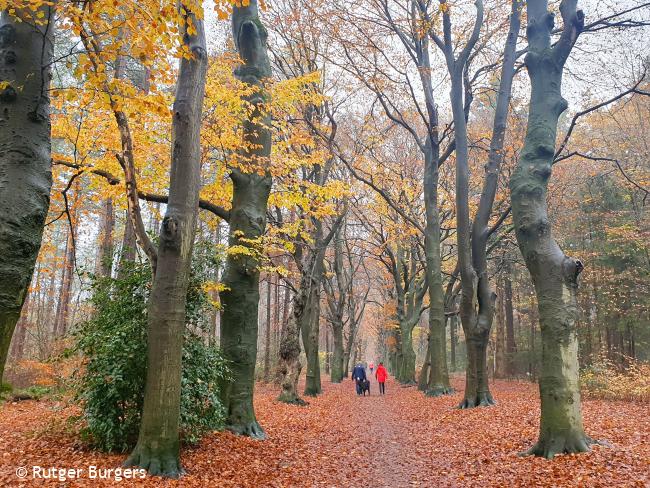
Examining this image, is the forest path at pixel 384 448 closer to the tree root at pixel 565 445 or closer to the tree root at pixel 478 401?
the tree root at pixel 478 401

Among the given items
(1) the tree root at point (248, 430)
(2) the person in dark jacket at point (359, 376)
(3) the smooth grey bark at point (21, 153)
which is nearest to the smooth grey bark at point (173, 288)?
(3) the smooth grey bark at point (21, 153)

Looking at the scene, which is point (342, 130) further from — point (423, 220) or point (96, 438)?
point (96, 438)

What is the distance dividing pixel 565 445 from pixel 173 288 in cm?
586

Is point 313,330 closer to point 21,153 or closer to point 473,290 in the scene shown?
point 473,290

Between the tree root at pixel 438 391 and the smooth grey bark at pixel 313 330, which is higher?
the smooth grey bark at pixel 313 330

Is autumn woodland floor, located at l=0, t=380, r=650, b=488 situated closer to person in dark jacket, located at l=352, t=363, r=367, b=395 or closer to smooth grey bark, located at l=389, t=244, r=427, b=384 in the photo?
person in dark jacket, located at l=352, t=363, r=367, b=395

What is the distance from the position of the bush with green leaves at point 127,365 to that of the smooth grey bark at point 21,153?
341cm

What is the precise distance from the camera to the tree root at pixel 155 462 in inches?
216

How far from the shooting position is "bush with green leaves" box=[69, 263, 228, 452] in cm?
633

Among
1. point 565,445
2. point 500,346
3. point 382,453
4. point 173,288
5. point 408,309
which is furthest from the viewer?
point 500,346

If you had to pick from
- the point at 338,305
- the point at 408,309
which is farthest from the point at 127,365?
the point at 338,305

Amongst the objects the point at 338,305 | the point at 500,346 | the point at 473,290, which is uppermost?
the point at 338,305

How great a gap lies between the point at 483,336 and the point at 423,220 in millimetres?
12616

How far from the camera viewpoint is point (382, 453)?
27.0 feet
